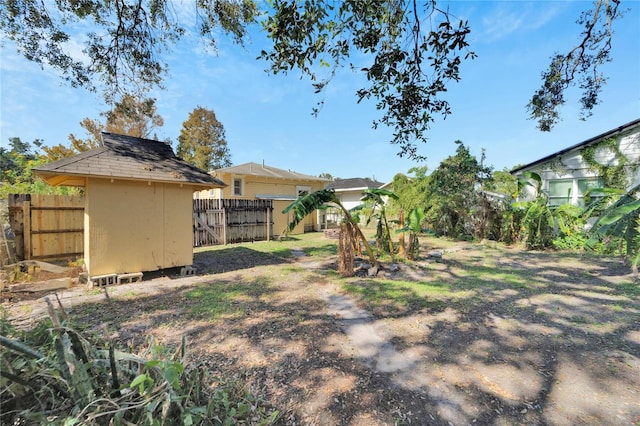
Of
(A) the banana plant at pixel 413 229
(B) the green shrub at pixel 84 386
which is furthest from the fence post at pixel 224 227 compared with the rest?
(B) the green shrub at pixel 84 386

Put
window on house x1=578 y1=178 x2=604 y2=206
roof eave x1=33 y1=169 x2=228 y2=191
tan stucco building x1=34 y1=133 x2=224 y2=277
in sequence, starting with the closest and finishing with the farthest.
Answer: roof eave x1=33 y1=169 x2=228 y2=191 → tan stucco building x1=34 y1=133 x2=224 y2=277 → window on house x1=578 y1=178 x2=604 y2=206

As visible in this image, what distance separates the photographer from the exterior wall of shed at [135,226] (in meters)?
6.27

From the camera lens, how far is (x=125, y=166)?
6715 millimetres

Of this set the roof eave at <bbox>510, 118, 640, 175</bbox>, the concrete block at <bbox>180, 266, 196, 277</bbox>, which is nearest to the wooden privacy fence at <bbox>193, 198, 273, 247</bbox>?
the concrete block at <bbox>180, 266, 196, 277</bbox>

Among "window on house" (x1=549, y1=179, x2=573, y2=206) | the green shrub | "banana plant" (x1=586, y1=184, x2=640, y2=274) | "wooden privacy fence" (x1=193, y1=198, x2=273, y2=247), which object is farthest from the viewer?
"wooden privacy fence" (x1=193, y1=198, x2=273, y2=247)

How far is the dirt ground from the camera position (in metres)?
2.53

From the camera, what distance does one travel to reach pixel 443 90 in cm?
441

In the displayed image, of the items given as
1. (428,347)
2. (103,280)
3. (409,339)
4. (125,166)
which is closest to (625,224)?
(428,347)

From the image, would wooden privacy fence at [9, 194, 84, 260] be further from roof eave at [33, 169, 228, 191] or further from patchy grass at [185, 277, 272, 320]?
patchy grass at [185, 277, 272, 320]

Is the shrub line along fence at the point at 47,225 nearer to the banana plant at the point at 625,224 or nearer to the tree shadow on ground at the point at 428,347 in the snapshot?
the tree shadow on ground at the point at 428,347

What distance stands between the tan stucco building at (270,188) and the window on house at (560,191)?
13195mm

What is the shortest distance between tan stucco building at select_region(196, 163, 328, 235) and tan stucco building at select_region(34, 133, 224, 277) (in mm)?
8122

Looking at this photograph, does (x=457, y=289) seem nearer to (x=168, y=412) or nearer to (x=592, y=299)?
(x=592, y=299)

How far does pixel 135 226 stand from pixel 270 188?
39.8 ft
